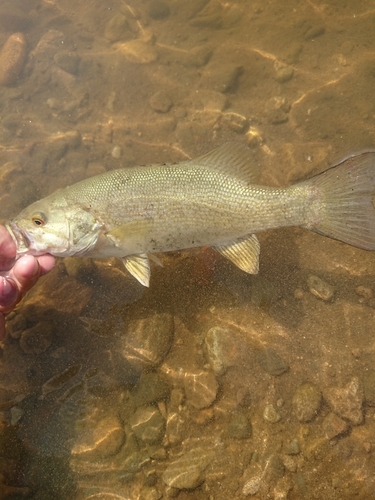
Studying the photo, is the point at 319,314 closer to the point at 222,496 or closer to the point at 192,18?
the point at 222,496

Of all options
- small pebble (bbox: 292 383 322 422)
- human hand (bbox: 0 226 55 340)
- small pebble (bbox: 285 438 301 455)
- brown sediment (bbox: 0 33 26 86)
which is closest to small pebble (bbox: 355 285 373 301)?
small pebble (bbox: 292 383 322 422)

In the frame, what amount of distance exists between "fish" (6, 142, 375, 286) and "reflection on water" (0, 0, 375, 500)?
42.7 inches

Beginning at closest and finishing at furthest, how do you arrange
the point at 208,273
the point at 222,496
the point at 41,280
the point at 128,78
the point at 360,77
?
the point at 222,496 < the point at 208,273 < the point at 41,280 < the point at 360,77 < the point at 128,78

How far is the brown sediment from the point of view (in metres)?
7.25

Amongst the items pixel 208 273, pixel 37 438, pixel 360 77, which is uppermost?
pixel 360 77

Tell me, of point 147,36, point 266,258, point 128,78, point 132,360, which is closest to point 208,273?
point 266,258

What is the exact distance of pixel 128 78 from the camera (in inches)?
268

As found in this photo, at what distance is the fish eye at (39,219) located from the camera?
312 centimetres

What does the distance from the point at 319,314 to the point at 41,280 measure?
3784 millimetres

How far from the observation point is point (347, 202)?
2943mm

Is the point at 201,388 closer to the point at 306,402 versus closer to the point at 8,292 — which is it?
the point at 306,402

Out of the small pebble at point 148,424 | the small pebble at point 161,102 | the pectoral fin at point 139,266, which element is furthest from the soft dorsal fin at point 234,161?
the small pebble at point 161,102

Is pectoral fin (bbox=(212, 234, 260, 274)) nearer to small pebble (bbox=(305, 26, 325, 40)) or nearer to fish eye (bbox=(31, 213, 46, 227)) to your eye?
fish eye (bbox=(31, 213, 46, 227))

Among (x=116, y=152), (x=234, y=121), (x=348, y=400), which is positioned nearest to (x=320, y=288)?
(x=348, y=400)
